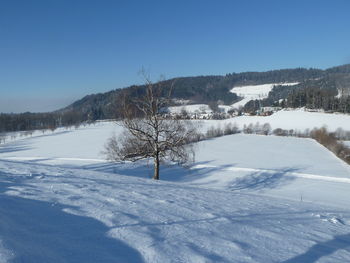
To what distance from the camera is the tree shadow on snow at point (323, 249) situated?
397cm

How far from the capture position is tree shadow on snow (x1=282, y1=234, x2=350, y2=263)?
3.97 metres

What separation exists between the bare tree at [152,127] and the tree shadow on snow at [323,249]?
11.0m

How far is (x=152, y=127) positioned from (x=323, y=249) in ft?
39.7

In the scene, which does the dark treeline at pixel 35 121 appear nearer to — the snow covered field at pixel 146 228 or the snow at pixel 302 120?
the snow at pixel 302 120

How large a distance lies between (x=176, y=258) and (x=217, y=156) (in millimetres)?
39706

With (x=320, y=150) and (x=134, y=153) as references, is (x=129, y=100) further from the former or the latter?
(x=320, y=150)

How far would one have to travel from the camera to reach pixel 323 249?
4.44 m

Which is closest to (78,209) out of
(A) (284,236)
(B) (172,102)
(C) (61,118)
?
(A) (284,236)

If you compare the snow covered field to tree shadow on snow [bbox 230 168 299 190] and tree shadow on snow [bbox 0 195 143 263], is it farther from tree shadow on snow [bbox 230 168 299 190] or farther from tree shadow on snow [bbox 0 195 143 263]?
tree shadow on snow [bbox 230 168 299 190]

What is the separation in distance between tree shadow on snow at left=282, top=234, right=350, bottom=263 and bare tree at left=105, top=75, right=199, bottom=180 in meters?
11.0

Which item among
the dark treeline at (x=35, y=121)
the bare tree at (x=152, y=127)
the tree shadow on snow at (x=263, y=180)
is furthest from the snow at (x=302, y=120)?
the dark treeline at (x=35, y=121)

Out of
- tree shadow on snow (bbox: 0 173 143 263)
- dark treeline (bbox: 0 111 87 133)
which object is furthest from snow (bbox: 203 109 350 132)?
dark treeline (bbox: 0 111 87 133)

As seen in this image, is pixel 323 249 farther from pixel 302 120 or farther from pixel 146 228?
pixel 302 120

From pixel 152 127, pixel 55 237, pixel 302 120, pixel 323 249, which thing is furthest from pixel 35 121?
pixel 323 249
